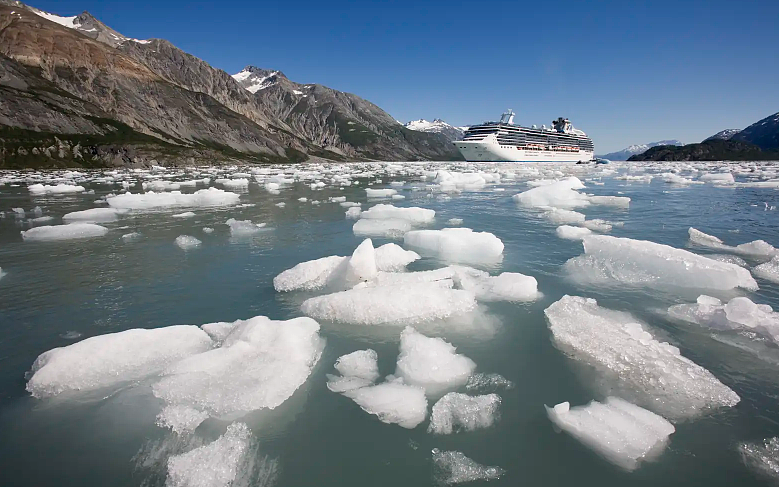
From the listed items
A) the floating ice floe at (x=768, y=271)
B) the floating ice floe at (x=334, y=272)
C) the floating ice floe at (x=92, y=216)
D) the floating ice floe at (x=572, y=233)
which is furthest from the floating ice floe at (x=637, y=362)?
the floating ice floe at (x=92, y=216)

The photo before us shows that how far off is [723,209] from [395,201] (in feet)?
45.9

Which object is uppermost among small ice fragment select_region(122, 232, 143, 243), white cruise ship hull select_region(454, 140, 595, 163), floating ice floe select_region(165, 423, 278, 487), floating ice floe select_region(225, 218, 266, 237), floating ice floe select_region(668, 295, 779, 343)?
white cruise ship hull select_region(454, 140, 595, 163)

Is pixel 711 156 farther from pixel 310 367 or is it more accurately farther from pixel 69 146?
pixel 69 146

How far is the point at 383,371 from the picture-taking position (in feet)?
13.0

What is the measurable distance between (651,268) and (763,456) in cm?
435

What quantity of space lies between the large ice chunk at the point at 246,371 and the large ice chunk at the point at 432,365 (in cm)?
107

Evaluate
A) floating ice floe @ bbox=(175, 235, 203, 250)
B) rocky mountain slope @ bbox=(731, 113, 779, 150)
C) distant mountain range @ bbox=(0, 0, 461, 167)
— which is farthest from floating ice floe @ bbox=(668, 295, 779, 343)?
rocky mountain slope @ bbox=(731, 113, 779, 150)

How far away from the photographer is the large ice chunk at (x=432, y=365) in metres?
3.73

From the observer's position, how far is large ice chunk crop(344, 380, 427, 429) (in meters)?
3.27

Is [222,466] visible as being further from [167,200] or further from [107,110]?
[107,110]

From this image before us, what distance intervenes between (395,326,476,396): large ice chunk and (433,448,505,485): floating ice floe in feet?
2.57

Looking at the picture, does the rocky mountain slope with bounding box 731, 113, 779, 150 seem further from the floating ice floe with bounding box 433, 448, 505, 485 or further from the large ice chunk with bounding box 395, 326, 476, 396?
the floating ice floe with bounding box 433, 448, 505, 485

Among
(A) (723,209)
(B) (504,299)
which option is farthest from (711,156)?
(B) (504,299)

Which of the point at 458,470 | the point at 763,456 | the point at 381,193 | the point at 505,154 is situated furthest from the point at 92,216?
the point at 505,154
